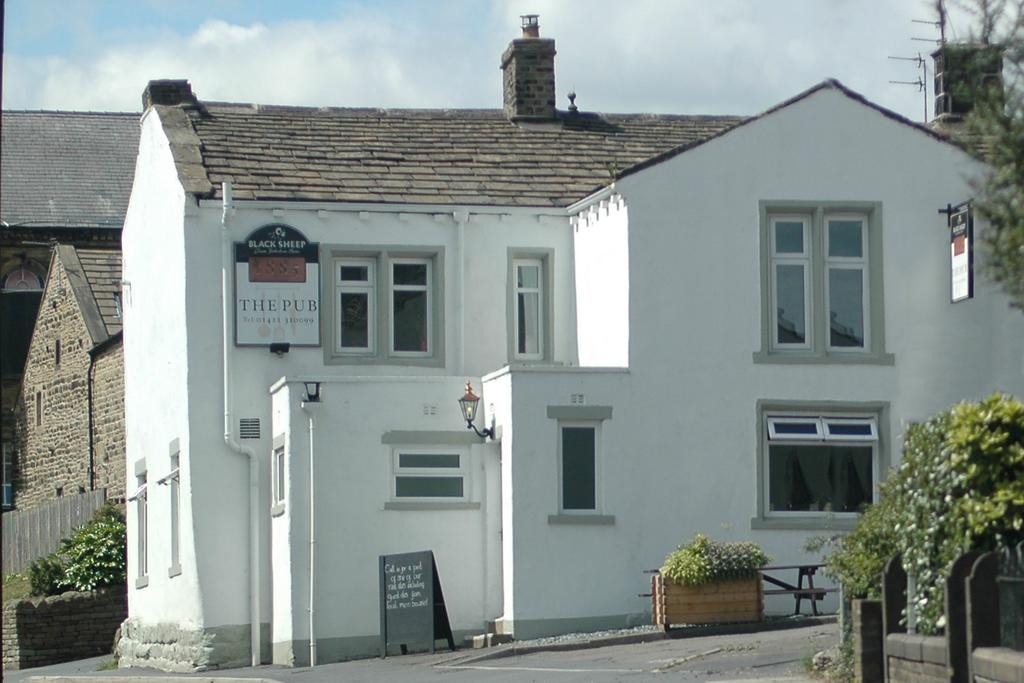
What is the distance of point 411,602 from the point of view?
79.8 feet

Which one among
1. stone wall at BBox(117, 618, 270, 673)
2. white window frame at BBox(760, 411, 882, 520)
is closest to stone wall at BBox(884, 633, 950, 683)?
white window frame at BBox(760, 411, 882, 520)

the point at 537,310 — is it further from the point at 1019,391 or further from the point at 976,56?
the point at 976,56

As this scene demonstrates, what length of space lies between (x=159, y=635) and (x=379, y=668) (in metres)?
6.52

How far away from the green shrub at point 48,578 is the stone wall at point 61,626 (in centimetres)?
35

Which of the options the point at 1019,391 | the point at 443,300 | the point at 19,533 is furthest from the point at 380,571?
the point at 19,533

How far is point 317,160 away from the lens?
28.3 meters

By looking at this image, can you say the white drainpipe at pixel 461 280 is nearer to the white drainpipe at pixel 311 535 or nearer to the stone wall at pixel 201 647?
the white drainpipe at pixel 311 535

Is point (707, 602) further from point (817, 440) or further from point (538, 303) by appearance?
point (538, 303)

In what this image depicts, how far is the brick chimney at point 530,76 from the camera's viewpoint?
31516mm

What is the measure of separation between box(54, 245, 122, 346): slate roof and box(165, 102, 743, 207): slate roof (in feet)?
33.8

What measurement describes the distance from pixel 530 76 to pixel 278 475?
8.62 m

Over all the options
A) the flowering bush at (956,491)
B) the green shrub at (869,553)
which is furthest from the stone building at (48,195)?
the flowering bush at (956,491)

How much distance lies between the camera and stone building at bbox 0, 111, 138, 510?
56719mm

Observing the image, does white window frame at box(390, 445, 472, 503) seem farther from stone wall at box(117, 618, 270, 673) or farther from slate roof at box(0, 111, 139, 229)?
slate roof at box(0, 111, 139, 229)
